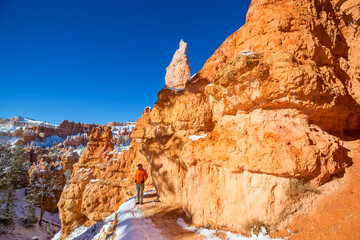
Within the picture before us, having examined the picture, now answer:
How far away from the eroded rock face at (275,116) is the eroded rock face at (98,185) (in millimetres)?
9593

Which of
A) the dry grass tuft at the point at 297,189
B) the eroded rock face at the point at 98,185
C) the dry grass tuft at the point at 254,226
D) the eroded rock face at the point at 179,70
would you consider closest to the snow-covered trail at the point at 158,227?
the dry grass tuft at the point at 254,226

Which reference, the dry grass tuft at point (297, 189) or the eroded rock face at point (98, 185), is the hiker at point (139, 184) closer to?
the eroded rock face at point (98, 185)

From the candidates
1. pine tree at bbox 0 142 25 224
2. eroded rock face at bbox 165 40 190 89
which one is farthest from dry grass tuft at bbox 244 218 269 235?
pine tree at bbox 0 142 25 224

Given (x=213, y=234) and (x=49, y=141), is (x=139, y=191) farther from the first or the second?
(x=49, y=141)

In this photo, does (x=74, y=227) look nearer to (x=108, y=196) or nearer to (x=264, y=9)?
(x=108, y=196)

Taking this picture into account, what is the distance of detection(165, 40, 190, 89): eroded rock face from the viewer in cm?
1010

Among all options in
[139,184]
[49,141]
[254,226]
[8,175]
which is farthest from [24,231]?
[49,141]

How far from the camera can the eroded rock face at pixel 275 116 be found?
371 cm

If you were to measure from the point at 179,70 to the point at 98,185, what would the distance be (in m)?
12.2

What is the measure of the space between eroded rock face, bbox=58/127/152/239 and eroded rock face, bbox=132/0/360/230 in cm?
959

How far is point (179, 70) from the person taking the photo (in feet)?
33.8

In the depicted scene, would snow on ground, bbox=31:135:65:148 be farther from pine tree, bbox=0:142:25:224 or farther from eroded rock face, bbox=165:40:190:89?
eroded rock face, bbox=165:40:190:89

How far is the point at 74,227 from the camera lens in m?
16.8

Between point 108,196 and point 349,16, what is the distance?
17550 mm
